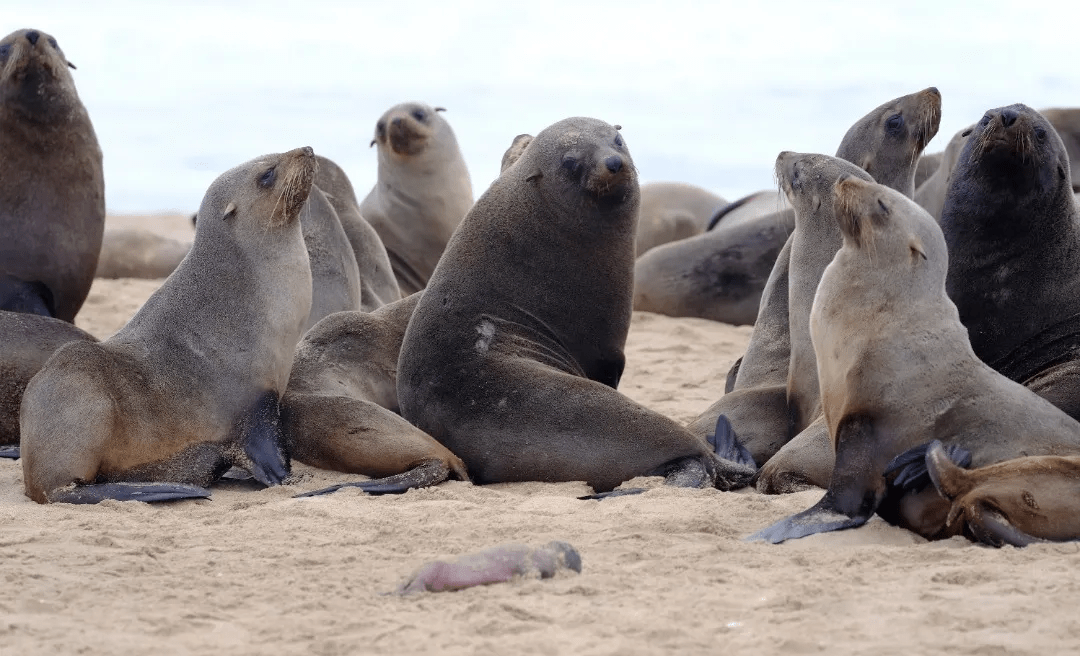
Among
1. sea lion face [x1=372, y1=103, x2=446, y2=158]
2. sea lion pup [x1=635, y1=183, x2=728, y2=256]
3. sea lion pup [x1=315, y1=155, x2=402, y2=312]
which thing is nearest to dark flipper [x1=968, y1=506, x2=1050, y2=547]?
sea lion pup [x1=315, y1=155, x2=402, y2=312]

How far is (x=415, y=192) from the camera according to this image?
12.2m

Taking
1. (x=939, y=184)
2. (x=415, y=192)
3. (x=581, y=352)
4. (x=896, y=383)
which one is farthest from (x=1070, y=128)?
(x=896, y=383)

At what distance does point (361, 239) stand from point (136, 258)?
6.02 metres

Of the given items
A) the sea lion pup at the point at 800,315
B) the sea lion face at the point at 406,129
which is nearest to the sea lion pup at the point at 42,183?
the sea lion face at the point at 406,129

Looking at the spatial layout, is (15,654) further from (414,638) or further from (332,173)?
(332,173)

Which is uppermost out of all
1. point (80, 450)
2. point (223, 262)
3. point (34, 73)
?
point (34, 73)

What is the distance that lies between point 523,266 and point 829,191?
144 centimetres

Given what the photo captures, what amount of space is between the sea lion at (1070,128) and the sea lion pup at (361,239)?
5227mm

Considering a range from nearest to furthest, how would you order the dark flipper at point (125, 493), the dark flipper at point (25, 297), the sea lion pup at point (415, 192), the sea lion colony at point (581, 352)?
the sea lion colony at point (581, 352), the dark flipper at point (125, 493), the dark flipper at point (25, 297), the sea lion pup at point (415, 192)

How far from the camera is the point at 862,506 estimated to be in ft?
15.8

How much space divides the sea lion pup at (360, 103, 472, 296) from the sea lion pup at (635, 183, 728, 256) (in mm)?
2646

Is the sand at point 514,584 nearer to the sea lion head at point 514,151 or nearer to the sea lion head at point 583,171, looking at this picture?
the sea lion head at point 583,171

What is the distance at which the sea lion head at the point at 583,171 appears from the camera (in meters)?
6.86

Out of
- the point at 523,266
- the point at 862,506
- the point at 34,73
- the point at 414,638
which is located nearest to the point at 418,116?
the point at 34,73
